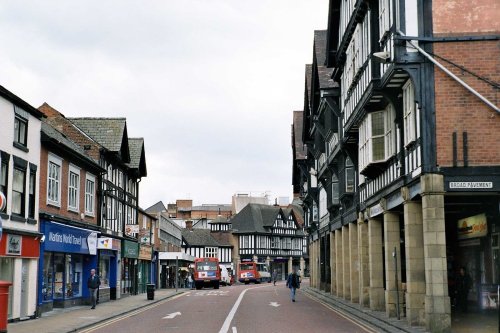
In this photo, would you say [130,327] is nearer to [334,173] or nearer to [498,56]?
[498,56]

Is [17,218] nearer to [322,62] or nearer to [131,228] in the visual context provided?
[131,228]

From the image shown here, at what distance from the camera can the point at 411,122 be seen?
20.7m

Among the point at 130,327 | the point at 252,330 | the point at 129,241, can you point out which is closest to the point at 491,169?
the point at 252,330

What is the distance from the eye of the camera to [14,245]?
76.2ft

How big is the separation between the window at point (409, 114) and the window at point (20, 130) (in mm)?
13568

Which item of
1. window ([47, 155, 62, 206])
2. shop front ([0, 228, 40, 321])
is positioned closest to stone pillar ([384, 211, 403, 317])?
shop front ([0, 228, 40, 321])

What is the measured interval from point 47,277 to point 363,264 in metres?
13.7

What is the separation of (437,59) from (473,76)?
44.9 inches

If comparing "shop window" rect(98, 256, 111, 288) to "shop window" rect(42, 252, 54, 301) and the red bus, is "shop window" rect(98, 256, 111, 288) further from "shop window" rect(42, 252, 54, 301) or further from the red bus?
the red bus

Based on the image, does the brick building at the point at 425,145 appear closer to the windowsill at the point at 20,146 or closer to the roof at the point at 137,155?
the windowsill at the point at 20,146

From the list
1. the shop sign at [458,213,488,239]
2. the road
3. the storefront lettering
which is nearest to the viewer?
the road

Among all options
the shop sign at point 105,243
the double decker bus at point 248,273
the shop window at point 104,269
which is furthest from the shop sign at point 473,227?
the double decker bus at point 248,273

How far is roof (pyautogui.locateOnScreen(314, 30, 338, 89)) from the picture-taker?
132 ft

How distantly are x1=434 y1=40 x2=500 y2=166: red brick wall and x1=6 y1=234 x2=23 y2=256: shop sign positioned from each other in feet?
47.0
